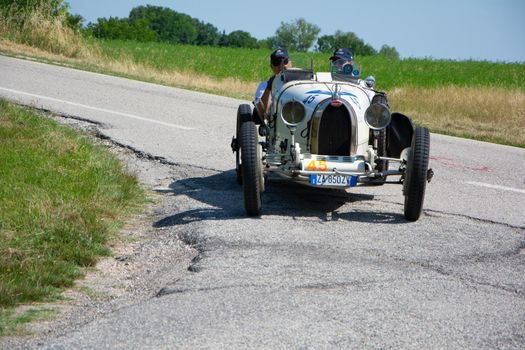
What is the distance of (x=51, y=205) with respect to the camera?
700 cm

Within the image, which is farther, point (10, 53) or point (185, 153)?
point (10, 53)

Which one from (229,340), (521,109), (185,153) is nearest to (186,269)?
(229,340)

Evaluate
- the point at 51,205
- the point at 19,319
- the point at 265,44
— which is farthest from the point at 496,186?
the point at 265,44

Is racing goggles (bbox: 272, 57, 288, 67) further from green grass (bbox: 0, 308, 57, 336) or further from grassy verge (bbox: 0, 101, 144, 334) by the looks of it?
green grass (bbox: 0, 308, 57, 336)

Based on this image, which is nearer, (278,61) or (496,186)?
(278,61)

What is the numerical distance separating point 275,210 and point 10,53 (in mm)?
14211

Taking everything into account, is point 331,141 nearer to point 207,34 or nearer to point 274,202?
point 274,202

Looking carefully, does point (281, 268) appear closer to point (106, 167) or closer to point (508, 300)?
point (508, 300)

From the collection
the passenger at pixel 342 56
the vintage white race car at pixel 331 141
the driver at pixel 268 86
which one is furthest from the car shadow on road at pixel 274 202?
the passenger at pixel 342 56

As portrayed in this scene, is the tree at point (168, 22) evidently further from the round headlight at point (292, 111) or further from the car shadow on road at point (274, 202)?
the round headlight at point (292, 111)

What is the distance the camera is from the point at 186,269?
5.98 m

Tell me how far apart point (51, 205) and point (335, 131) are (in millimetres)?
2646

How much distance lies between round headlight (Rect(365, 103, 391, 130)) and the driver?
1401 mm

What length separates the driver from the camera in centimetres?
888
